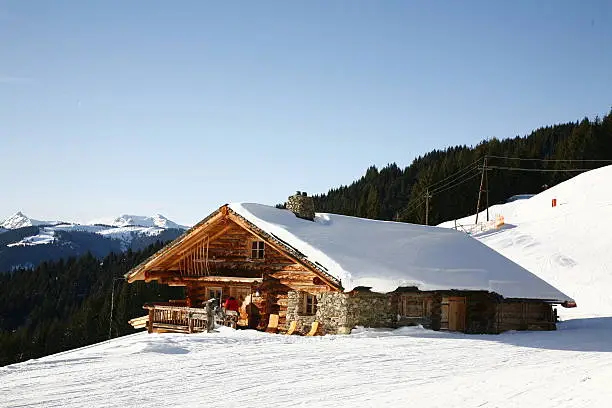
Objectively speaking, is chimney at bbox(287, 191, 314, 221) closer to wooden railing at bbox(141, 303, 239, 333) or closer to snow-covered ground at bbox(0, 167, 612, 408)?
wooden railing at bbox(141, 303, 239, 333)

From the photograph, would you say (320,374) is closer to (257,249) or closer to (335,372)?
(335,372)

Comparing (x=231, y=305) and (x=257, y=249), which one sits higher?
(x=257, y=249)

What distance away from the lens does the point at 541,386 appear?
450 inches

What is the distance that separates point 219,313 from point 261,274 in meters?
2.21

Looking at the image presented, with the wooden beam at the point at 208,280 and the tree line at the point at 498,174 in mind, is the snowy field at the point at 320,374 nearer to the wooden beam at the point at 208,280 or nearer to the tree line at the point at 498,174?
Answer: the wooden beam at the point at 208,280

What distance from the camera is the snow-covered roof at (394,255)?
2098cm

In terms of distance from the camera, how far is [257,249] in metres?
24.6

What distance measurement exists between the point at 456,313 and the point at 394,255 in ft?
10.4

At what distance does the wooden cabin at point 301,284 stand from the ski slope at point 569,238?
9.40 m

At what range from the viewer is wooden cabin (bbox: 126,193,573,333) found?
21.1m

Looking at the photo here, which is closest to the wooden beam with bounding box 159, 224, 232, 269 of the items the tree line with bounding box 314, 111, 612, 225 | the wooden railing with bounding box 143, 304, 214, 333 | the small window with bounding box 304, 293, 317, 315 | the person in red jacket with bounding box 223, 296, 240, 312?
the wooden railing with bounding box 143, 304, 214, 333

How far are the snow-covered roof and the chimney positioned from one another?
36 cm

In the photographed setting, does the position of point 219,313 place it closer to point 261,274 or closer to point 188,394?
point 261,274

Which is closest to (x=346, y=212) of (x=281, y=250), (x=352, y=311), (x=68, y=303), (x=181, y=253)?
(x=68, y=303)
